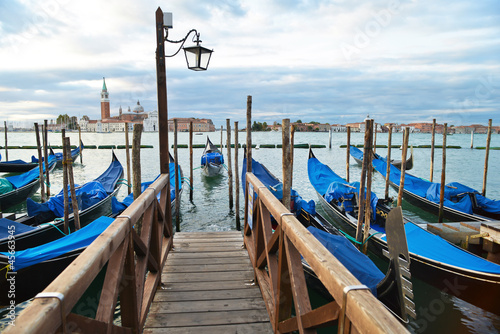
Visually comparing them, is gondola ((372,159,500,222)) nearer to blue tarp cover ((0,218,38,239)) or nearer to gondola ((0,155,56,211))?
blue tarp cover ((0,218,38,239))

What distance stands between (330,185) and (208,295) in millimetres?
5254

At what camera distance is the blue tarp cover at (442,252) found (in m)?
3.80

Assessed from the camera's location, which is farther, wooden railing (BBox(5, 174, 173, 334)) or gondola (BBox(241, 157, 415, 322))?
gondola (BBox(241, 157, 415, 322))

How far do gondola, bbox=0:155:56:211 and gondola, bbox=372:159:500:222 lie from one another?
11195 mm

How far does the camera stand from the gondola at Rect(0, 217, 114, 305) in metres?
3.23

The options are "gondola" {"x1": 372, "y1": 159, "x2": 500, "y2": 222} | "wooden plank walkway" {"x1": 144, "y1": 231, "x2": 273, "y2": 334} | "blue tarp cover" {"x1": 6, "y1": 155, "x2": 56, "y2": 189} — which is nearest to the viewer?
"wooden plank walkway" {"x1": 144, "y1": 231, "x2": 273, "y2": 334}

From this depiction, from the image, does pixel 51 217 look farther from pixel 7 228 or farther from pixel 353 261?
pixel 353 261

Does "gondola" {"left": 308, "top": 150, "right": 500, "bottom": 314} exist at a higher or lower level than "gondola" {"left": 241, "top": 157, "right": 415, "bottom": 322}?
lower

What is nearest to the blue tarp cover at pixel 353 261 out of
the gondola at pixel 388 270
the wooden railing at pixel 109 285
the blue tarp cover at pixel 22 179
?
the gondola at pixel 388 270

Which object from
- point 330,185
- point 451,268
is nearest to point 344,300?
point 451,268

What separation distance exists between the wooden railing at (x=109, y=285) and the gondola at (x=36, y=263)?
1.52 meters

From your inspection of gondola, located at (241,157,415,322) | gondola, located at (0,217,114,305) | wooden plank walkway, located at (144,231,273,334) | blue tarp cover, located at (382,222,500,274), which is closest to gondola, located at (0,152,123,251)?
gondola, located at (0,217,114,305)

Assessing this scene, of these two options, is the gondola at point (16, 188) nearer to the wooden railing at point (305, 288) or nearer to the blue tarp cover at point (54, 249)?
the blue tarp cover at point (54, 249)

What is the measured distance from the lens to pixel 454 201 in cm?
769
